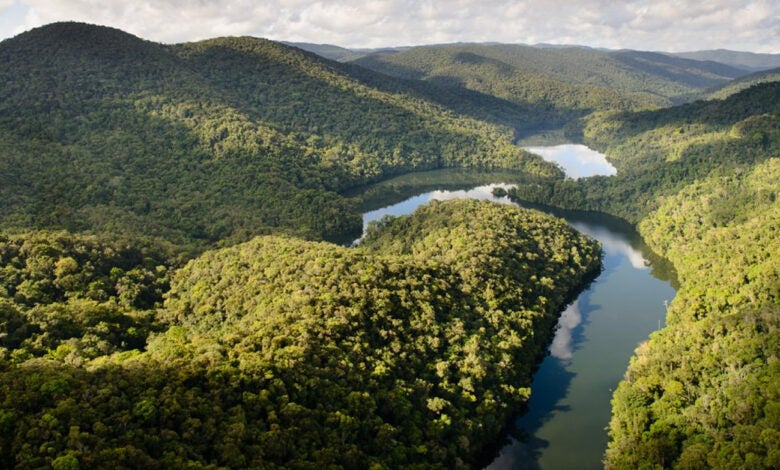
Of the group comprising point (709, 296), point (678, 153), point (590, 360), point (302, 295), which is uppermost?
point (678, 153)

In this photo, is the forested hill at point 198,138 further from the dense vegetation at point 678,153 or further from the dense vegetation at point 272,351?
the dense vegetation at point 678,153

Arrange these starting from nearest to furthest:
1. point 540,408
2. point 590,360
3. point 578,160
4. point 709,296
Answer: point 540,408, point 590,360, point 709,296, point 578,160

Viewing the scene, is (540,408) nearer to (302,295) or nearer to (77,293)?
(302,295)

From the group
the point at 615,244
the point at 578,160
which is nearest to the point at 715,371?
the point at 615,244

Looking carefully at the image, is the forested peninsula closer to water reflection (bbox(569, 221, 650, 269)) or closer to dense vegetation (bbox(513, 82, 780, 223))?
dense vegetation (bbox(513, 82, 780, 223))

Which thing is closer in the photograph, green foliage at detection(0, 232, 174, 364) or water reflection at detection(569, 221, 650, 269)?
green foliage at detection(0, 232, 174, 364)

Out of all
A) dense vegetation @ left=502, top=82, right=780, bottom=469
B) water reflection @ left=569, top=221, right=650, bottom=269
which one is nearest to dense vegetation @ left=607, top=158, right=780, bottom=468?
dense vegetation @ left=502, top=82, right=780, bottom=469

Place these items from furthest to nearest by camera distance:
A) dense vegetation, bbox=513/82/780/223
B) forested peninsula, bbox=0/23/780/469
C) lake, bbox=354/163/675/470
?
dense vegetation, bbox=513/82/780/223, lake, bbox=354/163/675/470, forested peninsula, bbox=0/23/780/469
